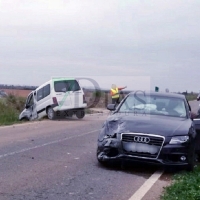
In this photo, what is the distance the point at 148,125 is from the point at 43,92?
46.3 feet

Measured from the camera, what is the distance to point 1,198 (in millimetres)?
6012

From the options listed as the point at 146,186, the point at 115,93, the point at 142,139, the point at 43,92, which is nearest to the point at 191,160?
the point at 142,139

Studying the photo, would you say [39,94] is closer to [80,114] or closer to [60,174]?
[80,114]

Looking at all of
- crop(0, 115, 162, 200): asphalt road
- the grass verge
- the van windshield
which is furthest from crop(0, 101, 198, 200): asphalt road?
the van windshield

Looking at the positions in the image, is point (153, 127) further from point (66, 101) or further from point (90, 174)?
point (66, 101)

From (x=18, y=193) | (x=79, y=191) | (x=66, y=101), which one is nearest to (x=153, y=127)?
(x=79, y=191)

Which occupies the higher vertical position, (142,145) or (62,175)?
(142,145)

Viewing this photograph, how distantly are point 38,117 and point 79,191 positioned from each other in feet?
52.4

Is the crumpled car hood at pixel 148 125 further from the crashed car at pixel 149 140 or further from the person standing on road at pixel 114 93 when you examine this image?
the person standing on road at pixel 114 93

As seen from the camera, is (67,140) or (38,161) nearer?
(38,161)

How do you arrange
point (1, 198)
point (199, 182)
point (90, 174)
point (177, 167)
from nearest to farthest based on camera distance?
point (1, 198) < point (199, 182) < point (90, 174) < point (177, 167)

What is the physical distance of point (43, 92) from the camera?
71.8 ft

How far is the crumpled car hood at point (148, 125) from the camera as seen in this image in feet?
26.8

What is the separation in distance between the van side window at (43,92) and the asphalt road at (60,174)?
960 cm
